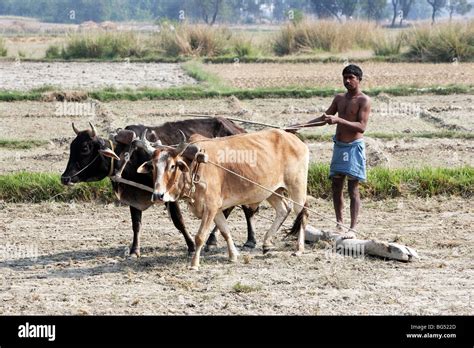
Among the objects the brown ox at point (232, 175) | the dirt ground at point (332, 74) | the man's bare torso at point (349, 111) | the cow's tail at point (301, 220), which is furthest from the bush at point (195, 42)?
the cow's tail at point (301, 220)

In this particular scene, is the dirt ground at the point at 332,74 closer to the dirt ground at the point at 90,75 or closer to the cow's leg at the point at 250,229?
the dirt ground at the point at 90,75

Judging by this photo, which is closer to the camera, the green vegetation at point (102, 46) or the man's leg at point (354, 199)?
the man's leg at point (354, 199)

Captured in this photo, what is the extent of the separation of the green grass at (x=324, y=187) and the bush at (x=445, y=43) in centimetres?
1788

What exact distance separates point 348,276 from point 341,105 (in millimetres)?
2022

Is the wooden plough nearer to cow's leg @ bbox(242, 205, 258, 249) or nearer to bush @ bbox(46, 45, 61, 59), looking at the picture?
cow's leg @ bbox(242, 205, 258, 249)

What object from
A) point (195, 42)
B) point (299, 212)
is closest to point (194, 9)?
point (195, 42)

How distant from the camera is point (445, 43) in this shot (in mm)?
30000

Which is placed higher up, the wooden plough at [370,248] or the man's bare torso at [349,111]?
the man's bare torso at [349,111]

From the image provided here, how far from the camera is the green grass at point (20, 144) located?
15852mm

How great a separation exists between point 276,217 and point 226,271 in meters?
1.05

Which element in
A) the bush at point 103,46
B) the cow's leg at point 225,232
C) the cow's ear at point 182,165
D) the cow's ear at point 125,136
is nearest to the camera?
the cow's ear at point 182,165

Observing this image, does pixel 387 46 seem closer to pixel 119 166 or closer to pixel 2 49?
pixel 2 49

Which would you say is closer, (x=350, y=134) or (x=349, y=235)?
(x=349, y=235)

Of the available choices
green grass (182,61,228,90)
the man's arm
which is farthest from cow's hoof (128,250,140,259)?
green grass (182,61,228,90)
